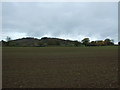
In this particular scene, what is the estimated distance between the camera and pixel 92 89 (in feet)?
17.9

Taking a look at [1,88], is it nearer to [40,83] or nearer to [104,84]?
[40,83]

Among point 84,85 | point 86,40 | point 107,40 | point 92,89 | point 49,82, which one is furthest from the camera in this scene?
point 86,40

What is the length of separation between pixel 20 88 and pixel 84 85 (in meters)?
2.81

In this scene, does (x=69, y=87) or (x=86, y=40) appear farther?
(x=86, y=40)

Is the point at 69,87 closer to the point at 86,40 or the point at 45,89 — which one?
the point at 45,89

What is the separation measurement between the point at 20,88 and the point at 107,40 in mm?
110371

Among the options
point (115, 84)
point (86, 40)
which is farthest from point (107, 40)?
point (115, 84)

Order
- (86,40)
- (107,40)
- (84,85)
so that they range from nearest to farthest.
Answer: (84,85) < (107,40) < (86,40)

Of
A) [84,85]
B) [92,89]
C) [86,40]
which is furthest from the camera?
[86,40]

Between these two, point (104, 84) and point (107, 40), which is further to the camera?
point (107, 40)

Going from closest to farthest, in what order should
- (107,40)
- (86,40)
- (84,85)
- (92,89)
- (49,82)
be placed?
(92,89) < (84,85) < (49,82) < (107,40) < (86,40)

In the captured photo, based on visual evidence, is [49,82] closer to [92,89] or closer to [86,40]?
[92,89]

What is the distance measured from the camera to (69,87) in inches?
223

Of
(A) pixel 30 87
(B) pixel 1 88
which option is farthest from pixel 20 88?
(B) pixel 1 88
